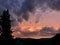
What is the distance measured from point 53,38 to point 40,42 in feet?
8.65

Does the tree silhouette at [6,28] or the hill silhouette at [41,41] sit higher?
the tree silhouette at [6,28]

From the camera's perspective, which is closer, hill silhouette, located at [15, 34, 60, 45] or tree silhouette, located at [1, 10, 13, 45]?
hill silhouette, located at [15, 34, 60, 45]

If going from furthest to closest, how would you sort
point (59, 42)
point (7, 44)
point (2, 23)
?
point (2, 23)
point (7, 44)
point (59, 42)

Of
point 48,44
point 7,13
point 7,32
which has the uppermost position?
point 7,13

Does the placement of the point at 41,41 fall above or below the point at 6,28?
below

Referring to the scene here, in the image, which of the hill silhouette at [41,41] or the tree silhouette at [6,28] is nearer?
the hill silhouette at [41,41]

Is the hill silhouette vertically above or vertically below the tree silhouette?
below

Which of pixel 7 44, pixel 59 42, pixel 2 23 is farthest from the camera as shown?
pixel 2 23

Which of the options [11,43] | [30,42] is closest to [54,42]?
[30,42]

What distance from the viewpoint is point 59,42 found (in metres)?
41.8

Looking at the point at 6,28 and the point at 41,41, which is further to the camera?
the point at 6,28

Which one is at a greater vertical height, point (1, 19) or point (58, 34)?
point (1, 19)

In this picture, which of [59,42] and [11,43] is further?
[11,43]

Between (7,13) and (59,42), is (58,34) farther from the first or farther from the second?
(7,13)
